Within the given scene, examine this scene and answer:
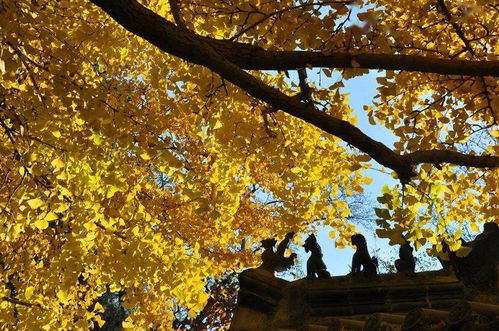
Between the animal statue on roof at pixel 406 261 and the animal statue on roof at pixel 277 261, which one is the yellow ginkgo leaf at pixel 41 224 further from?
the animal statue on roof at pixel 406 261

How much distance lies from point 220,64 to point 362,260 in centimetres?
235

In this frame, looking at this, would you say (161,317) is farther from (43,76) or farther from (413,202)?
(413,202)

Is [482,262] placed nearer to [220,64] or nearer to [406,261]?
[406,261]

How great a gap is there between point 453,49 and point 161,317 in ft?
26.2

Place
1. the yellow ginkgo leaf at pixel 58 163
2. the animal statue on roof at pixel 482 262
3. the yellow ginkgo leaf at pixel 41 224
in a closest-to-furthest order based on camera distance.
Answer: the animal statue on roof at pixel 482 262, the yellow ginkgo leaf at pixel 58 163, the yellow ginkgo leaf at pixel 41 224

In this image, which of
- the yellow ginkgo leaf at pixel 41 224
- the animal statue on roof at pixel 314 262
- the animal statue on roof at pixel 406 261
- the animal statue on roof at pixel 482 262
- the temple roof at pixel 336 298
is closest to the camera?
the animal statue on roof at pixel 482 262

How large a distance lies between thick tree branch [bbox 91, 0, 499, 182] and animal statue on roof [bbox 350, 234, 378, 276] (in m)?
1.25

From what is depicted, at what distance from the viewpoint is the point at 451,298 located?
159 inches

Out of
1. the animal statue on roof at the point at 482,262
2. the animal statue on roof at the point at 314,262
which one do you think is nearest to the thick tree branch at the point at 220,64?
the animal statue on roof at the point at 482,262

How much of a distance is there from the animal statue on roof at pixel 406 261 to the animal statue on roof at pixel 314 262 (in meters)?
0.66

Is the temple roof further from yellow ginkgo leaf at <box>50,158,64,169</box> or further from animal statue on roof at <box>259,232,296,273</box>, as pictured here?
yellow ginkgo leaf at <box>50,158,64,169</box>

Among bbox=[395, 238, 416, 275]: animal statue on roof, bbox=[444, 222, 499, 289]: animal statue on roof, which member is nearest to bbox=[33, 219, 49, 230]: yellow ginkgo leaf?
bbox=[395, 238, 416, 275]: animal statue on roof

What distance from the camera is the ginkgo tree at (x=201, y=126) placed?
351 centimetres

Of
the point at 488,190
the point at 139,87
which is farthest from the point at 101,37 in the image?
the point at 488,190
